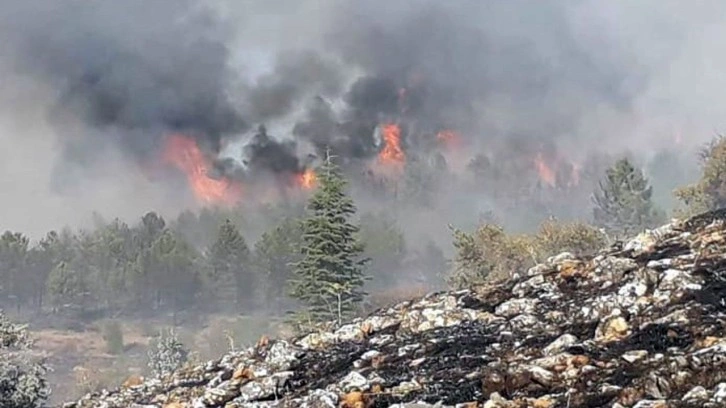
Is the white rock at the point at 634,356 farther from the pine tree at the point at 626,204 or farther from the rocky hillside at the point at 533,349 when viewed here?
the pine tree at the point at 626,204

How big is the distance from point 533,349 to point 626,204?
131999 millimetres

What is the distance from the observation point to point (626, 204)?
447ft

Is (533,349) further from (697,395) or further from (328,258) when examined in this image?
(328,258)

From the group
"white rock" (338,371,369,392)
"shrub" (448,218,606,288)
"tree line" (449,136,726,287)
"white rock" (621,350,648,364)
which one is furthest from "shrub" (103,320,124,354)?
"white rock" (621,350,648,364)

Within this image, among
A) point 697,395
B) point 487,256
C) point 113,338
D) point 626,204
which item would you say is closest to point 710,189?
point 487,256

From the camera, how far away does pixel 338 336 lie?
48.6 ft

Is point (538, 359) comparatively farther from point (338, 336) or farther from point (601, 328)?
point (338, 336)

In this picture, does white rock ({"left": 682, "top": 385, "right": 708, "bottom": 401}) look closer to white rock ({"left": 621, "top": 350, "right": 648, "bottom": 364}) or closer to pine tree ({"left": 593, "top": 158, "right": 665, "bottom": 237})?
white rock ({"left": 621, "top": 350, "right": 648, "bottom": 364})

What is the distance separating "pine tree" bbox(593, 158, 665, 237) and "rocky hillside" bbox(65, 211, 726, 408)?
400ft

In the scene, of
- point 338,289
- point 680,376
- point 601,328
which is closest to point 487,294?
point 601,328

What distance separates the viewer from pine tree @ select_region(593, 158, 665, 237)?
443 ft

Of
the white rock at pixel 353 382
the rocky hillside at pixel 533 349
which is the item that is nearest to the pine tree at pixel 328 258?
the rocky hillside at pixel 533 349

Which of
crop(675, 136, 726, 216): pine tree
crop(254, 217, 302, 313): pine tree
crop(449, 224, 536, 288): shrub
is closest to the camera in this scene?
crop(449, 224, 536, 288): shrub

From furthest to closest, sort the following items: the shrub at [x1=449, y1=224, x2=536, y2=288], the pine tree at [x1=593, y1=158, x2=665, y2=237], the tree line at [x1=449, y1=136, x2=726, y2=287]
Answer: the pine tree at [x1=593, y1=158, x2=665, y2=237] → the tree line at [x1=449, y1=136, x2=726, y2=287] → the shrub at [x1=449, y1=224, x2=536, y2=288]
